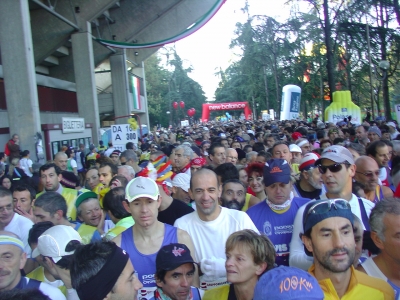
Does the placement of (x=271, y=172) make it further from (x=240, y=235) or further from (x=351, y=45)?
(x=351, y=45)

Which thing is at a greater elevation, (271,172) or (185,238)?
(271,172)

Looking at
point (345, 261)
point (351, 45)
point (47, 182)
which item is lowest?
Answer: point (345, 261)

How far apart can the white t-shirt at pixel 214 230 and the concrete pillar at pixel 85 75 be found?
25156 millimetres

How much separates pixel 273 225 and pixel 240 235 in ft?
3.21

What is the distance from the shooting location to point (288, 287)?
1.90 meters

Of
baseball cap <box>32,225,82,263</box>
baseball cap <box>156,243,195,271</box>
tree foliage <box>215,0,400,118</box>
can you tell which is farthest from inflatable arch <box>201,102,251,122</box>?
baseball cap <box>156,243,195,271</box>

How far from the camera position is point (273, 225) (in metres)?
3.69

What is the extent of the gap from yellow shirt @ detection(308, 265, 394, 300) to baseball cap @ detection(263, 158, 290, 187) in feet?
4.37

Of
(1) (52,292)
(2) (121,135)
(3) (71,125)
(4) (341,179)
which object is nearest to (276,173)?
(4) (341,179)

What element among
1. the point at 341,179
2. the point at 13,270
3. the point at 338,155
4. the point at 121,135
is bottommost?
the point at 13,270

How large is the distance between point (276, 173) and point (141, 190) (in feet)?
4.37

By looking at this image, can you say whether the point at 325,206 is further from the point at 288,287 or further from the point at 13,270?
the point at 13,270

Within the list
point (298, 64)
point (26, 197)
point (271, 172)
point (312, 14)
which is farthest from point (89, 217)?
point (298, 64)

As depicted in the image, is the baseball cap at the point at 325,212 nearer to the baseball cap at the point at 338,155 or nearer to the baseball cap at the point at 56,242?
the baseball cap at the point at 338,155
